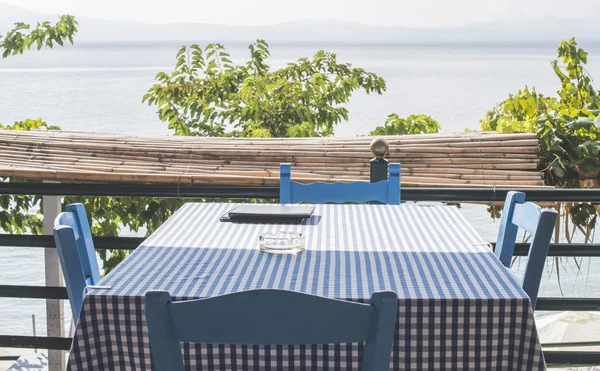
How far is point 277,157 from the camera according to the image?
10.5 feet

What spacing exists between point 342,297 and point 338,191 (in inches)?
45.0

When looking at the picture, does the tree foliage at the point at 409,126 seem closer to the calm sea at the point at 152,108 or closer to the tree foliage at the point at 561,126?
the tree foliage at the point at 561,126

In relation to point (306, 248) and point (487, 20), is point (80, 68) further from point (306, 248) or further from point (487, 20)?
point (306, 248)

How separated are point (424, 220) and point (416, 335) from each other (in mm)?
806

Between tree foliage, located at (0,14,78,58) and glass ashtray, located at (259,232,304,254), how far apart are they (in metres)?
6.62

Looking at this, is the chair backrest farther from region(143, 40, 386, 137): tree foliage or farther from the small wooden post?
region(143, 40, 386, 137): tree foliage

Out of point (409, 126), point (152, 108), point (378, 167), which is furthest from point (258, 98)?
point (152, 108)

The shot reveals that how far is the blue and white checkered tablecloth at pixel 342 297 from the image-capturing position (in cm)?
139

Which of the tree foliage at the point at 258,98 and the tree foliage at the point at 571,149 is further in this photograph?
the tree foliage at the point at 258,98

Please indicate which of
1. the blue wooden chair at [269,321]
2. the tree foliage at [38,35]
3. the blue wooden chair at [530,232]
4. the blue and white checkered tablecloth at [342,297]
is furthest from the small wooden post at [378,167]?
the tree foliage at [38,35]

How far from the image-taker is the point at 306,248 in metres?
1.82

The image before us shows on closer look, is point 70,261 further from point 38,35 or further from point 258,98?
point 38,35

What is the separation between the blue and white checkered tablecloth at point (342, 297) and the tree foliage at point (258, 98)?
20.6ft

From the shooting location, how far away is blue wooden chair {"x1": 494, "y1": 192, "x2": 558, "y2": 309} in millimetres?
1812
